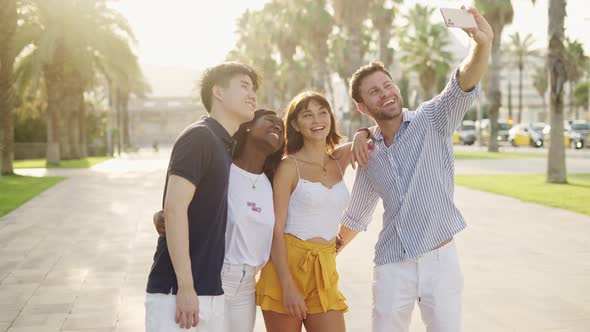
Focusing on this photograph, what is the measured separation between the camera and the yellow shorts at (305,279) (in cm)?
349

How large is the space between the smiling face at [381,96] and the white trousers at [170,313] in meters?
1.22

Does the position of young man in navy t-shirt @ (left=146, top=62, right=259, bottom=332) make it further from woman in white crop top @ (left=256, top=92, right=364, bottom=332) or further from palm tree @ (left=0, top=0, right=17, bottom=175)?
palm tree @ (left=0, top=0, right=17, bottom=175)

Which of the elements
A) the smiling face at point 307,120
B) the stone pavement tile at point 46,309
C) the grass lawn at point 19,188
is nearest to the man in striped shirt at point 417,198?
the smiling face at point 307,120

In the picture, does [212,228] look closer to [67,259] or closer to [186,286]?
[186,286]

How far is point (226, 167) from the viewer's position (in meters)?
3.01

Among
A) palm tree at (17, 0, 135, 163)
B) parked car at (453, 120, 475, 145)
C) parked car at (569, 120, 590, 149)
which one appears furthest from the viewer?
parked car at (453, 120, 475, 145)

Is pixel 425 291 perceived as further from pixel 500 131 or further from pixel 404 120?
pixel 500 131

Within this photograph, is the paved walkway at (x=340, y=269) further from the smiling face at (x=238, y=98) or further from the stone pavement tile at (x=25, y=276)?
the smiling face at (x=238, y=98)

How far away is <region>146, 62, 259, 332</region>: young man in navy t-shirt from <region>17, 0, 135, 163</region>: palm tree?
2662 centimetres

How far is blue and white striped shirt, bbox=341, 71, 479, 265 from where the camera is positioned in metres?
3.48

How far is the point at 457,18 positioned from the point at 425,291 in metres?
1.26

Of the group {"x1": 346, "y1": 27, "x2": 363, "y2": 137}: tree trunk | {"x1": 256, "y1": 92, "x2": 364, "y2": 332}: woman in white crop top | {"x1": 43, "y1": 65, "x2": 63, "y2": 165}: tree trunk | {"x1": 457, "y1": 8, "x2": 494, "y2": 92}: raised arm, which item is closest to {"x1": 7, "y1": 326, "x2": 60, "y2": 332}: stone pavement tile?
{"x1": 256, "y1": 92, "x2": 364, "y2": 332}: woman in white crop top

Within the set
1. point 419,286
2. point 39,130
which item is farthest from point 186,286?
point 39,130

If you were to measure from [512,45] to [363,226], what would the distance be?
93.9 meters
